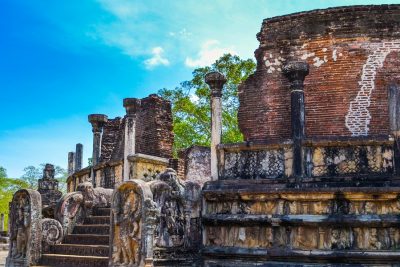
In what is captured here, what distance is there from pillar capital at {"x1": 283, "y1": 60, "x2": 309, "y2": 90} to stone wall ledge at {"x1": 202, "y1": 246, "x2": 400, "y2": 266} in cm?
293

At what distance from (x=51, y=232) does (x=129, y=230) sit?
251cm

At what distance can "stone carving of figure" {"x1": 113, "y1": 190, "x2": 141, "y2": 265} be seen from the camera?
25.8 feet

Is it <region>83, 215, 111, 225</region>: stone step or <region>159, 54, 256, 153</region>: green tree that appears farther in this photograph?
<region>159, 54, 256, 153</region>: green tree

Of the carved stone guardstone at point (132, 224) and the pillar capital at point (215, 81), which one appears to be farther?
the pillar capital at point (215, 81)

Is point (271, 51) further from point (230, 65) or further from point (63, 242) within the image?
point (230, 65)

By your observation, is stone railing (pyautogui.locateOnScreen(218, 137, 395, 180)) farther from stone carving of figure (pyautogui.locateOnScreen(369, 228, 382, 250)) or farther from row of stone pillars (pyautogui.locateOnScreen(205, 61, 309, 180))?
stone carving of figure (pyautogui.locateOnScreen(369, 228, 382, 250))

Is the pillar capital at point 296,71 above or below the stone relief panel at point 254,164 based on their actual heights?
above

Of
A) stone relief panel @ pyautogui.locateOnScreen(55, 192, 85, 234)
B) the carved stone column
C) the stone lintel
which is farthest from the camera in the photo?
the carved stone column

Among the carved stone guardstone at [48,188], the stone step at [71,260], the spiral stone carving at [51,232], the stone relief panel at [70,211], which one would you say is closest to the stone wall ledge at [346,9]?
the stone relief panel at [70,211]

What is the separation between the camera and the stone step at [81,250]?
29.4ft

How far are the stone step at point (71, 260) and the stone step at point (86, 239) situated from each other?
56 cm

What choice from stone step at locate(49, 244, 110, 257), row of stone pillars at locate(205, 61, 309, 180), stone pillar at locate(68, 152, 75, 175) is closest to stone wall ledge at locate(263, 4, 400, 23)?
row of stone pillars at locate(205, 61, 309, 180)

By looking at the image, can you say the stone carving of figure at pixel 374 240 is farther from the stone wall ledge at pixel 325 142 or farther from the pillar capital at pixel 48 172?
the pillar capital at pixel 48 172

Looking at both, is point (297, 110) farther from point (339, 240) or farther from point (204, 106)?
point (204, 106)
